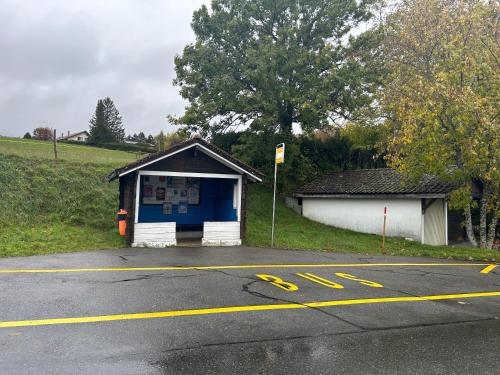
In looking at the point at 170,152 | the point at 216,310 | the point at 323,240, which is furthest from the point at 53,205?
the point at 216,310

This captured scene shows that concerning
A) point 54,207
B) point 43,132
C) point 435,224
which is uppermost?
point 43,132

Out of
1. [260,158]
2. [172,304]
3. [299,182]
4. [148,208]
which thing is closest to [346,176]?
[299,182]

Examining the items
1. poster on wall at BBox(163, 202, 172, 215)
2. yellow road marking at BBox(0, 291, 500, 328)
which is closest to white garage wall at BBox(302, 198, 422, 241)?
poster on wall at BBox(163, 202, 172, 215)

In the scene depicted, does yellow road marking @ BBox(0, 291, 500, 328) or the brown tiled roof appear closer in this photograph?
yellow road marking @ BBox(0, 291, 500, 328)

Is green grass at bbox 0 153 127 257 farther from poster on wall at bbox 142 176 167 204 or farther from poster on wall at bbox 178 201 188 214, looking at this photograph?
poster on wall at bbox 178 201 188 214

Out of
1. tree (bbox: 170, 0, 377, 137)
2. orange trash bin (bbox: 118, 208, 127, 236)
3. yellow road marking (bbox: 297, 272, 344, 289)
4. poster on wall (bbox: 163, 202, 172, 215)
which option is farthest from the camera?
tree (bbox: 170, 0, 377, 137)

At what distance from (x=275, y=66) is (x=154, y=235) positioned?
12630mm

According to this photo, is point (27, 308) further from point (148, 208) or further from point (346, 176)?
point (346, 176)

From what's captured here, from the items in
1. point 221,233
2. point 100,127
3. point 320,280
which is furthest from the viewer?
point 100,127

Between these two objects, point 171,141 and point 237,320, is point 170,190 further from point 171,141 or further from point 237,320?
point 171,141

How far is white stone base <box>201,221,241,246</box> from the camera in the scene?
1416cm

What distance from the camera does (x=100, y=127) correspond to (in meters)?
72.2

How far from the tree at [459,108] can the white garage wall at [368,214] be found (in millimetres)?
2100

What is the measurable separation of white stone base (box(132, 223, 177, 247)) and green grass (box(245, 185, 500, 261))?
3039mm
